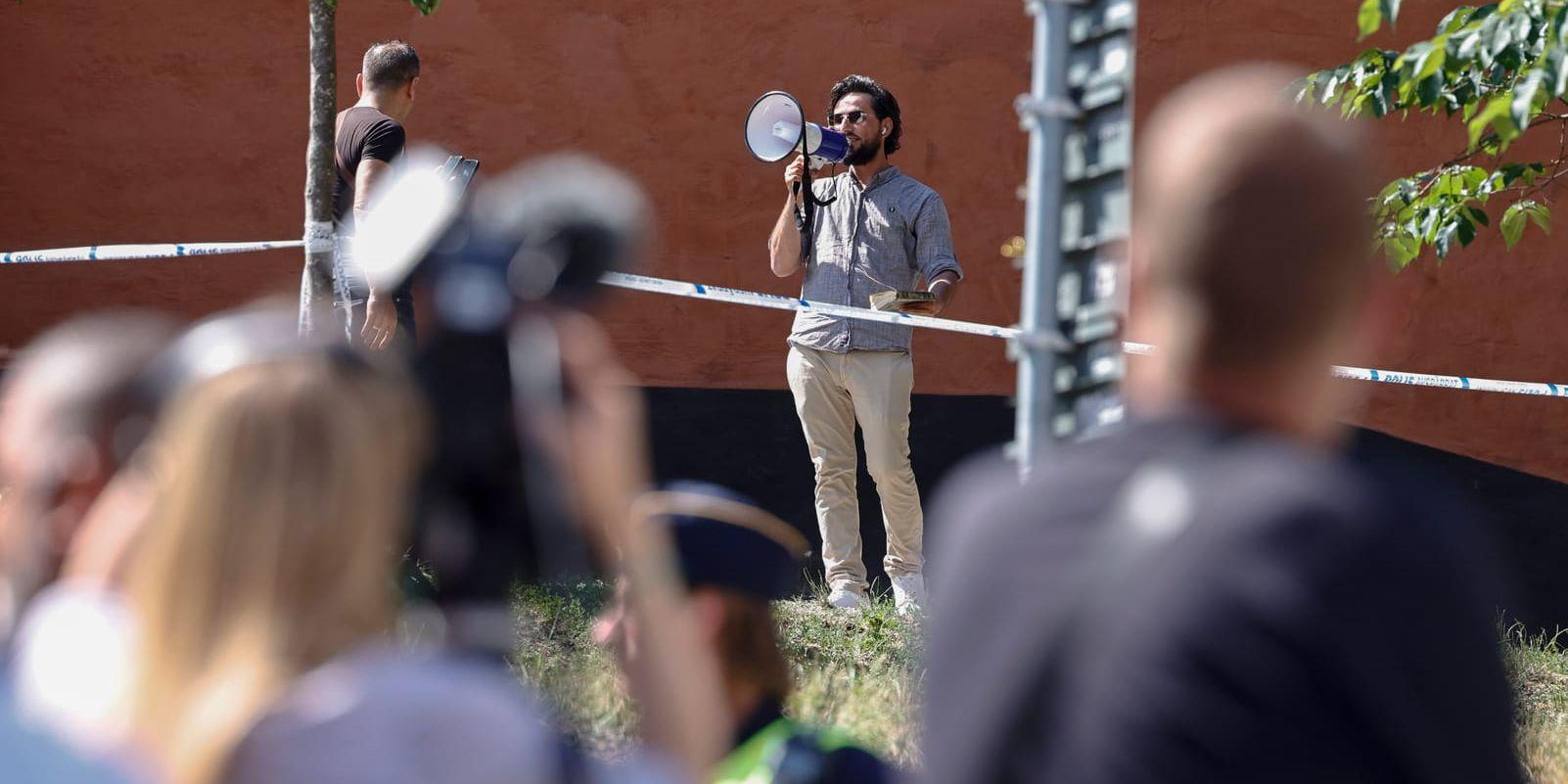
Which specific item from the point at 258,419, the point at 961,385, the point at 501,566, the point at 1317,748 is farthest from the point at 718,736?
the point at 961,385

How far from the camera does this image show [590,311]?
5.96ft

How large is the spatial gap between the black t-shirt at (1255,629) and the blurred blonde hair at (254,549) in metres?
0.63

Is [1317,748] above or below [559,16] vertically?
below

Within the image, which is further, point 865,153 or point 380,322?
point 865,153

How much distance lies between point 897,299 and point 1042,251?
11.9 feet

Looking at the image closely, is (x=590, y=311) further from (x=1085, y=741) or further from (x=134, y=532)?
(x=1085, y=741)

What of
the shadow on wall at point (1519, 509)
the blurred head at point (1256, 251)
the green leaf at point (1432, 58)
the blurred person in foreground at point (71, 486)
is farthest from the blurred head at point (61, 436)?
the shadow on wall at point (1519, 509)

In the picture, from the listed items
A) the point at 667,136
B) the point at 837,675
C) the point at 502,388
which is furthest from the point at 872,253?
the point at 502,388

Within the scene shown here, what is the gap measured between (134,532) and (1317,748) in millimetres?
1262

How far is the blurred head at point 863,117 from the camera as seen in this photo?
627 cm

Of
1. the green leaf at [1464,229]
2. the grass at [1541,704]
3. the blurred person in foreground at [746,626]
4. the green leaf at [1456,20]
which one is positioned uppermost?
the green leaf at [1456,20]

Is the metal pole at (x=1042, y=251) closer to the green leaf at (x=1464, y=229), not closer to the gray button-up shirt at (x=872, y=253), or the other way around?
the green leaf at (x=1464, y=229)

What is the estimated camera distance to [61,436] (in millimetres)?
2029

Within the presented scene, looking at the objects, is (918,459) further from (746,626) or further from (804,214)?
(746,626)
